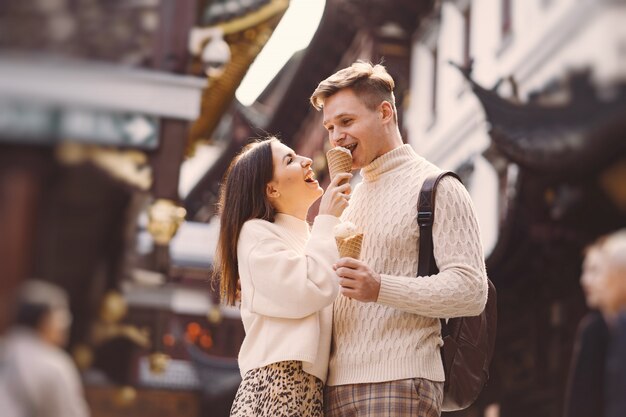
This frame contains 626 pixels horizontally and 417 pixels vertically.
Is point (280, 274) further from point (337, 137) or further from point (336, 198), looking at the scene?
point (337, 137)

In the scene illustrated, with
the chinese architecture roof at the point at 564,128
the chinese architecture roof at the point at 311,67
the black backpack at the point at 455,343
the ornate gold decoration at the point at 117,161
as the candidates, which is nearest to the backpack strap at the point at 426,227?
the black backpack at the point at 455,343

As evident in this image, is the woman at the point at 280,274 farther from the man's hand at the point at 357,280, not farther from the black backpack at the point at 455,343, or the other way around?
the black backpack at the point at 455,343

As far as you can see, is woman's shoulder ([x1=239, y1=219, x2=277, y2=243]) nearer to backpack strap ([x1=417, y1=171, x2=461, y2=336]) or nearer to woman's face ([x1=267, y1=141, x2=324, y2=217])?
woman's face ([x1=267, y1=141, x2=324, y2=217])

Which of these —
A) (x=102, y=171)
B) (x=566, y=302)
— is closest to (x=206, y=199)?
(x=566, y=302)

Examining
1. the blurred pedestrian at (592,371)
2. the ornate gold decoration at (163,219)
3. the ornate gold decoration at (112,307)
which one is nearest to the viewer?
the ornate gold decoration at (112,307)

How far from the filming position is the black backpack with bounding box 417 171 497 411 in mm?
3758

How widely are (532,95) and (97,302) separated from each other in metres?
6.31

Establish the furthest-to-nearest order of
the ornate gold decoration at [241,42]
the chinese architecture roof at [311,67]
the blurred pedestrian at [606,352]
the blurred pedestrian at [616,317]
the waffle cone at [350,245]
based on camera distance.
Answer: the chinese architecture roof at [311,67], the ornate gold decoration at [241,42], the blurred pedestrian at [606,352], the blurred pedestrian at [616,317], the waffle cone at [350,245]

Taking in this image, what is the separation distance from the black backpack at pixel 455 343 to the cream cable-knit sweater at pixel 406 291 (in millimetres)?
34

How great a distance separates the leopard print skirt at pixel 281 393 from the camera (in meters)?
3.70

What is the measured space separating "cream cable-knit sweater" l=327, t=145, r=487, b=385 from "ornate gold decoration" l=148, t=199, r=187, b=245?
144 inches

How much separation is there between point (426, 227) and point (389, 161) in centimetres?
39

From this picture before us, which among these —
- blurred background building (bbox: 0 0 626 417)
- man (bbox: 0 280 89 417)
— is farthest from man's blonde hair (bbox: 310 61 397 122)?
man (bbox: 0 280 89 417)

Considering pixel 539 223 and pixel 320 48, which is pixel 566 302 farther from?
pixel 320 48
